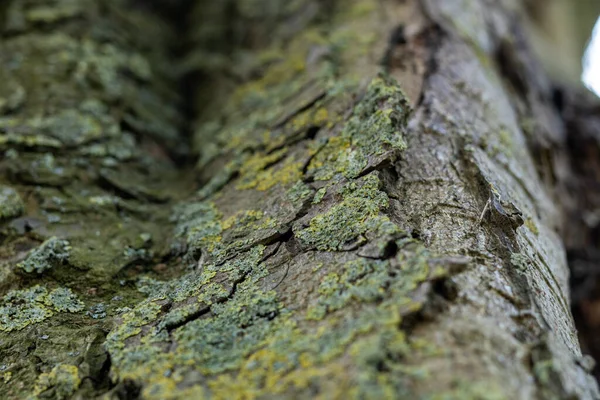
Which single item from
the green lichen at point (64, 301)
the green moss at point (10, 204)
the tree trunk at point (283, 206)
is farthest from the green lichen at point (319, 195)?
the green moss at point (10, 204)

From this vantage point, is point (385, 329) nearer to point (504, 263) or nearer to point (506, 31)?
point (504, 263)

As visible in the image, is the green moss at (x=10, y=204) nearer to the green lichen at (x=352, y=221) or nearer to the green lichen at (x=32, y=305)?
the green lichen at (x=32, y=305)

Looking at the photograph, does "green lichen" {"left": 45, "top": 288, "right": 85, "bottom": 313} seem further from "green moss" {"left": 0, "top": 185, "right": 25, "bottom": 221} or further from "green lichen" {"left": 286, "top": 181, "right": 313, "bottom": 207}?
"green lichen" {"left": 286, "top": 181, "right": 313, "bottom": 207}

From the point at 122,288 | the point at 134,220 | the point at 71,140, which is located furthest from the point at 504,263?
the point at 71,140

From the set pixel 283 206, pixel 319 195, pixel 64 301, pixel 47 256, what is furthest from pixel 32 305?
pixel 319 195

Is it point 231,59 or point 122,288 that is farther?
point 231,59

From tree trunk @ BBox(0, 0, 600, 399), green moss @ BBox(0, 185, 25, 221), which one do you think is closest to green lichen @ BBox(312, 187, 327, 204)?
tree trunk @ BBox(0, 0, 600, 399)
